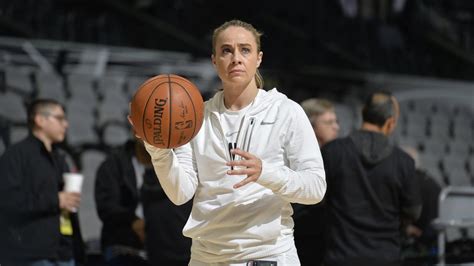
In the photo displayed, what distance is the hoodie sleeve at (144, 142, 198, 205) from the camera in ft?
11.0

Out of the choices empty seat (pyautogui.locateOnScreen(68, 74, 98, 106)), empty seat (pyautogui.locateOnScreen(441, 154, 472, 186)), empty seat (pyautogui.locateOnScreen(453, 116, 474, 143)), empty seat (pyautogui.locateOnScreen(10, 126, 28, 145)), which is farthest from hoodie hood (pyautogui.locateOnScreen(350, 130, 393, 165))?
empty seat (pyautogui.locateOnScreen(453, 116, 474, 143))

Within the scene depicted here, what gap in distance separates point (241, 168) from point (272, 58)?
12482 millimetres

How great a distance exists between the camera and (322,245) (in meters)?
5.57

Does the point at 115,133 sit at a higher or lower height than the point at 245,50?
lower

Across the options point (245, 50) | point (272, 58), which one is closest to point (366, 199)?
point (245, 50)

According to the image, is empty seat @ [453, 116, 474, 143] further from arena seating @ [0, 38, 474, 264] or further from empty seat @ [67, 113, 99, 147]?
empty seat @ [67, 113, 99, 147]

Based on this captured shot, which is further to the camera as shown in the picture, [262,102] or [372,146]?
[372,146]

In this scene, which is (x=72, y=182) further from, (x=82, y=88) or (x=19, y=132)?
(x=82, y=88)

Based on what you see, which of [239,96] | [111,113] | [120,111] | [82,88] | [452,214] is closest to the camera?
[239,96]

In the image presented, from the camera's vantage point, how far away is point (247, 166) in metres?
3.20

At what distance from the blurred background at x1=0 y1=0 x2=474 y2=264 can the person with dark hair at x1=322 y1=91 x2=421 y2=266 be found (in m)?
4.14

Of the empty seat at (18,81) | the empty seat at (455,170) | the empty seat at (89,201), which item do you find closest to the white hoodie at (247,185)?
the empty seat at (89,201)

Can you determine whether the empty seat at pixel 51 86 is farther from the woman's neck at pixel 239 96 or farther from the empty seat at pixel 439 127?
the woman's neck at pixel 239 96

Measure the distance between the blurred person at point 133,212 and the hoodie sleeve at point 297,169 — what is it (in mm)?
2120
